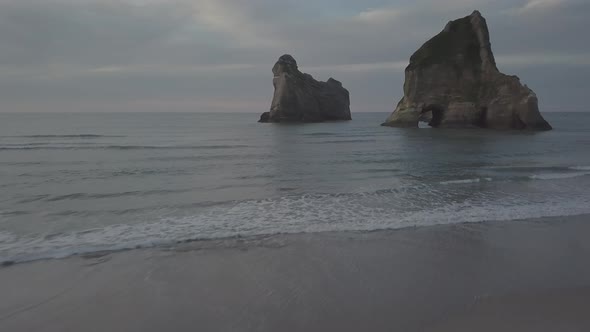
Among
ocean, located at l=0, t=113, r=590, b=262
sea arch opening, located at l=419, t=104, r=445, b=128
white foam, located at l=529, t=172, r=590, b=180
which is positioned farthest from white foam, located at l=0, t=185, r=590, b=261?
sea arch opening, located at l=419, t=104, r=445, b=128

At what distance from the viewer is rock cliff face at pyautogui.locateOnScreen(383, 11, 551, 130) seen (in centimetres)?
4759

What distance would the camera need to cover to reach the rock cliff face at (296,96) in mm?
77188

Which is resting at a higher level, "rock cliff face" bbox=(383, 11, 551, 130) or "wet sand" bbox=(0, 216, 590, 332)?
"rock cliff face" bbox=(383, 11, 551, 130)

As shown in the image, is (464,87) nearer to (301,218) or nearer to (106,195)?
(301,218)

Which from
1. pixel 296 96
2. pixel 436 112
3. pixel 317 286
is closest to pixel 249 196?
pixel 317 286

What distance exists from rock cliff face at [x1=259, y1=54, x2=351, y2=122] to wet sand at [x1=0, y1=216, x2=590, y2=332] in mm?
70648

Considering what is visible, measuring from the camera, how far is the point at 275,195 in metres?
11.7

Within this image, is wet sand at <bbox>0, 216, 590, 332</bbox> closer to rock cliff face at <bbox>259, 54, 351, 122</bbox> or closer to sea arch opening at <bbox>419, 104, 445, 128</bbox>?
sea arch opening at <bbox>419, 104, 445, 128</bbox>

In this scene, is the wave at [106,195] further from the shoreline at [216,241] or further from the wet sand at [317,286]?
the wet sand at [317,286]

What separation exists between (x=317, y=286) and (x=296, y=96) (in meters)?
75.5

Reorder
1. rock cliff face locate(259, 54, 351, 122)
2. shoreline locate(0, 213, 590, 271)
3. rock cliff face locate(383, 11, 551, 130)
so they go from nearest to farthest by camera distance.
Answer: shoreline locate(0, 213, 590, 271), rock cliff face locate(383, 11, 551, 130), rock cliff face locate(259, 54, 351, 122)

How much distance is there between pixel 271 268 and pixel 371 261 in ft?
5.24

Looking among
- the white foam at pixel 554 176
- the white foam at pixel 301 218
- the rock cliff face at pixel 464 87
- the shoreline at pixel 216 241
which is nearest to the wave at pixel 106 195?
the white foam at pixel 301 218

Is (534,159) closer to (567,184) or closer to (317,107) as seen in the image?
(567,184)
